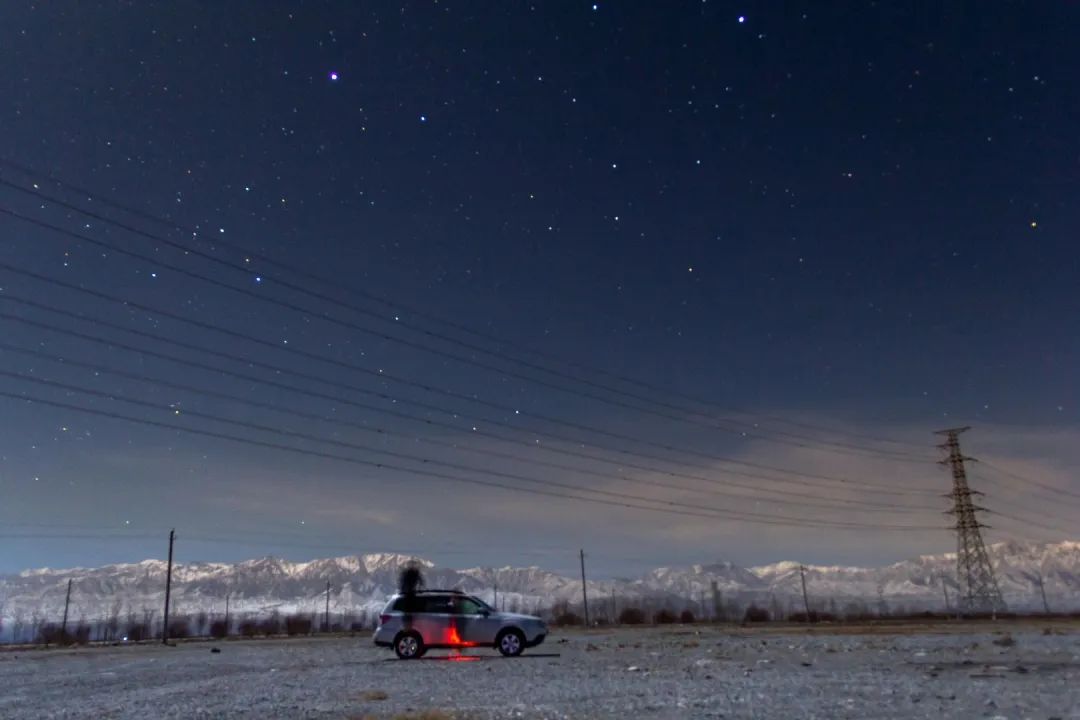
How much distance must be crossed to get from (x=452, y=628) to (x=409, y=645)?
1.47 m

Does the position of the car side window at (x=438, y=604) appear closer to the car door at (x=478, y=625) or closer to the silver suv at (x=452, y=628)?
the silver suv at (x=452, y=628)

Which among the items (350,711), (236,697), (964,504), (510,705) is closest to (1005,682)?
(510,705)

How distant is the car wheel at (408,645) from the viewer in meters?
27.1

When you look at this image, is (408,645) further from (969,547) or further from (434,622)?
(969,547)

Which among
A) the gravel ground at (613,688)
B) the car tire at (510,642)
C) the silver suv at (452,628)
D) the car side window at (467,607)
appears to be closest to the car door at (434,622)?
the silver suv at (452,628)

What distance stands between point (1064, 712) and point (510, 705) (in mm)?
7040

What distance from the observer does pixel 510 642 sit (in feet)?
88.1

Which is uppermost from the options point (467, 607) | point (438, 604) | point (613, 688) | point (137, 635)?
point (438, 604)

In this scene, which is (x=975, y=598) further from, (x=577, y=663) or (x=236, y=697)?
(x=236, y=697)

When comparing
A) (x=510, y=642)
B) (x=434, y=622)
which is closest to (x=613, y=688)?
(x=510, y=642)

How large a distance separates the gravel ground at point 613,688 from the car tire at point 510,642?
8.03 ft

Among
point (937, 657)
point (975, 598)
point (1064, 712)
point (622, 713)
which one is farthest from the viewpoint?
point (975, 598)

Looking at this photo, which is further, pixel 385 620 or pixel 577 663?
pixel 385 620

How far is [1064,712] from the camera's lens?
10070 mm
